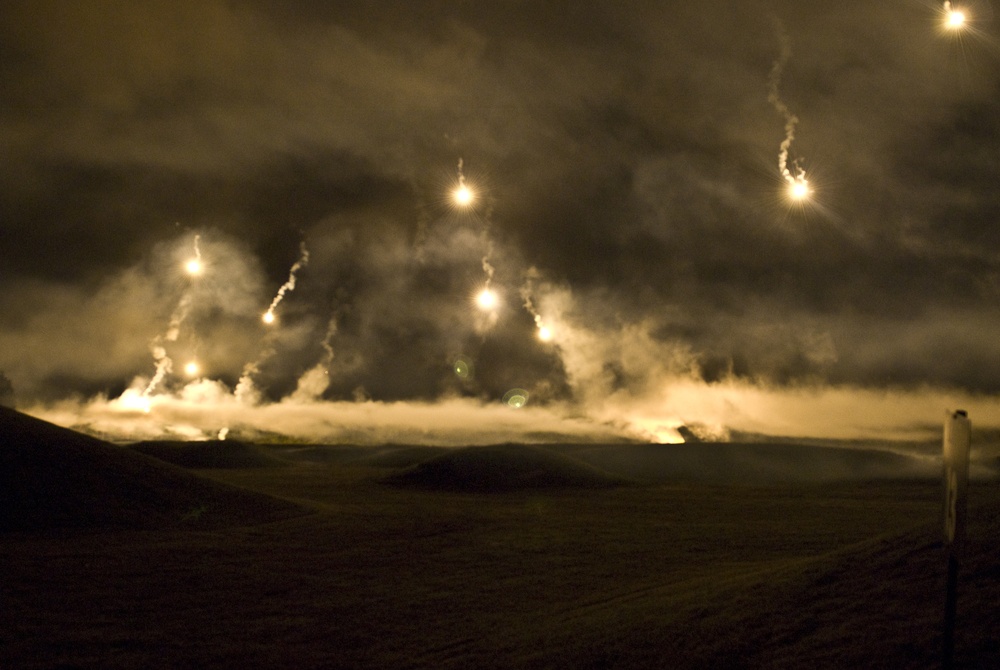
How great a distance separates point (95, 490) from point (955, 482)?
3260cm

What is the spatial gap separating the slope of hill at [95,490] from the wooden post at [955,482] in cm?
2844

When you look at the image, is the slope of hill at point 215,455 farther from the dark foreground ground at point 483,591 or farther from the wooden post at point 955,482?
the wooden post at point 955,482

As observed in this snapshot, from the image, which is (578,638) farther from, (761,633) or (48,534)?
(48,534)

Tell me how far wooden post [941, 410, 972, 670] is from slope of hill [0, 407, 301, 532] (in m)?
28.4

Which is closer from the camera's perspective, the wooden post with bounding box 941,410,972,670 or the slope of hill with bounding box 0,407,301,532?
the wooden post with bounding box 941,410,972,670

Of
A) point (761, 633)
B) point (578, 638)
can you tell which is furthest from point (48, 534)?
point (761, 633)

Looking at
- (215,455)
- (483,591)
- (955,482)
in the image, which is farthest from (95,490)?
(215,455)

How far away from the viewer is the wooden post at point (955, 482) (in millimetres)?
6266

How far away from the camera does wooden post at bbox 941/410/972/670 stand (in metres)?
6.27

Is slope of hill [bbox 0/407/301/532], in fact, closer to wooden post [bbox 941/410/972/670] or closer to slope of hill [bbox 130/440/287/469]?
wooden post [bbox 941/410/972/670]

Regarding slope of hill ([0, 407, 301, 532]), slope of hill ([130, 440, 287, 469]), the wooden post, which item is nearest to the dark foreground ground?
slope of hill ([0, 407, 301, 532])

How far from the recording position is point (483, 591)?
18641 millimetres

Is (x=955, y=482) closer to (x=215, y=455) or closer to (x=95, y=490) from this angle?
(x=95, y=490)

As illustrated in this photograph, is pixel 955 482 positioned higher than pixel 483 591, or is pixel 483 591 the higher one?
pixel 955 482
